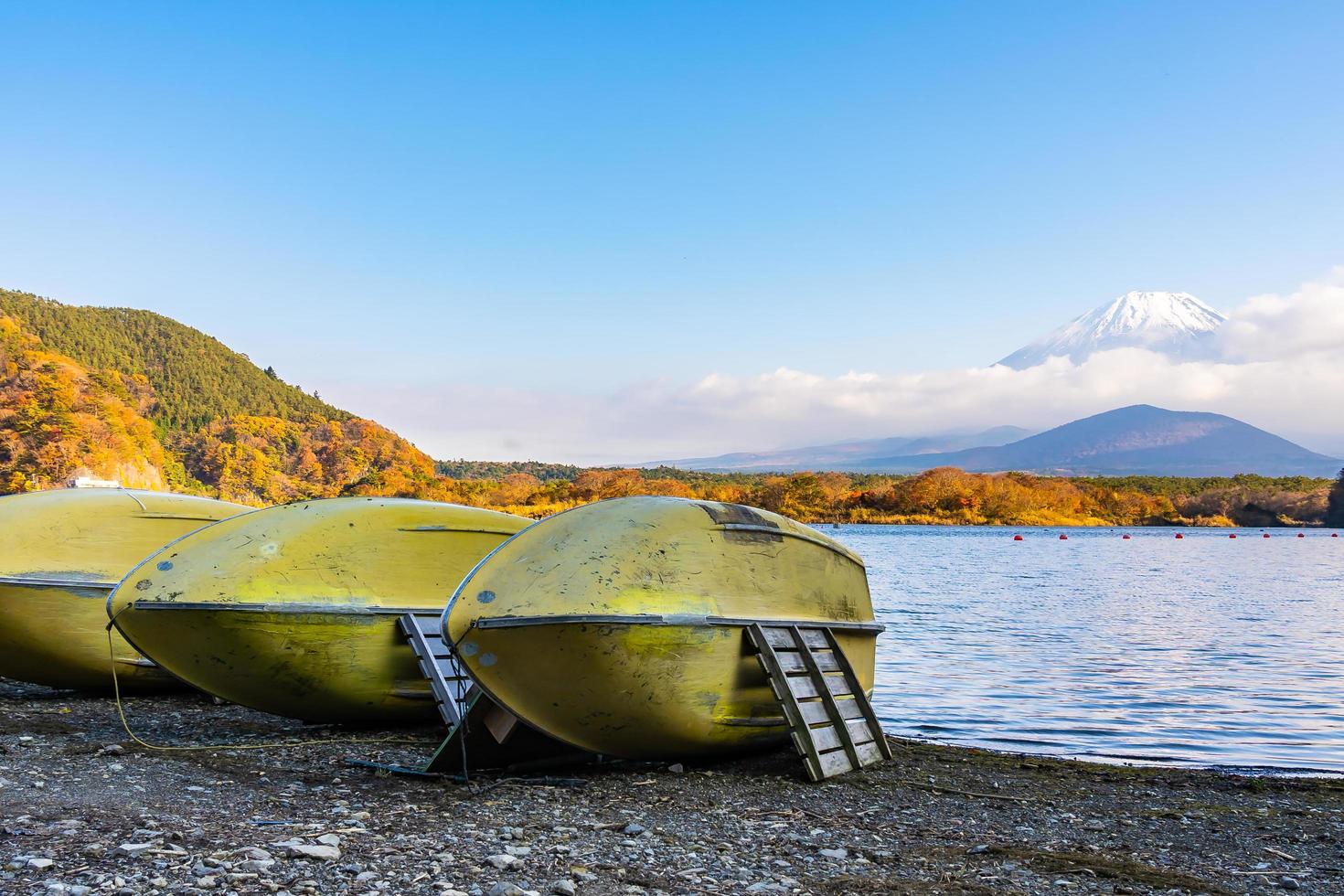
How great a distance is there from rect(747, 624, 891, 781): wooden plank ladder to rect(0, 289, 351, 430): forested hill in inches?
4623

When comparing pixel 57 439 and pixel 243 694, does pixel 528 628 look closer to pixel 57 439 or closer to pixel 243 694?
Result: pixel 243 694

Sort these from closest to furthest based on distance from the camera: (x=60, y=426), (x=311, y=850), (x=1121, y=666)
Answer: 1. (x=311, y=850)
2. (x=1121, y=666)
3. (x=60, y=426)

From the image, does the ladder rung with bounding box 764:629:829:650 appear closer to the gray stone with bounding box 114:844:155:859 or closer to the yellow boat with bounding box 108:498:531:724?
the yellow boat with bounding box 108:498:531:724

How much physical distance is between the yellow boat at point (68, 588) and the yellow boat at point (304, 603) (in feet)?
6.96

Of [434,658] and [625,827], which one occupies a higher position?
[434,658]

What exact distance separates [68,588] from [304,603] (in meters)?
3.37

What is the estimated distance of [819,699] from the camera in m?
7.87

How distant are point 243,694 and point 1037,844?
6087 mm

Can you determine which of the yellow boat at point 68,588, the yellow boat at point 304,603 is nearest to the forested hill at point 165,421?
the yellow boat at point 68,588

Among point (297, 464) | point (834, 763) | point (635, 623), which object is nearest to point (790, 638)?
point (834, 763)

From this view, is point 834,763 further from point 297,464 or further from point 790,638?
point 297,464

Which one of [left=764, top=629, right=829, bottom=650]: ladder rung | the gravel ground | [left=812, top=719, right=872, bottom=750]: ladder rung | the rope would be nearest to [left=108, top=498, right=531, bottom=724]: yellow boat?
the rope

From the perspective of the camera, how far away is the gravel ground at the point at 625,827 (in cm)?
505

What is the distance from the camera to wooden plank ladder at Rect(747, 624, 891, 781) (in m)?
7.47
